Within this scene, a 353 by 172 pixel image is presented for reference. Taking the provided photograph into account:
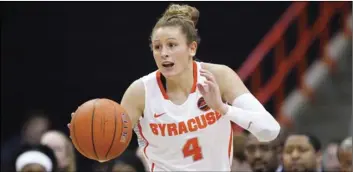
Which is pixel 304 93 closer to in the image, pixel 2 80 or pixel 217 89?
pixel 2 80

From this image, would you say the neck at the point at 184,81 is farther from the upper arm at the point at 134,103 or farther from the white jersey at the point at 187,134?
the upper arm at the point at 134,103

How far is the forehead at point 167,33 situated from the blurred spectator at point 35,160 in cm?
256

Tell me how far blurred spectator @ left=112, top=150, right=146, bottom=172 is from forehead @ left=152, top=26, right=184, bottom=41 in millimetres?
2341

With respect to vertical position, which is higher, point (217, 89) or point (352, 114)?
point (217, 89)

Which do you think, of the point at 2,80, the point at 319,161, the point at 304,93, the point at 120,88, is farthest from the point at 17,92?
the point at 319,161

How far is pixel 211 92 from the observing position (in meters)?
5.64

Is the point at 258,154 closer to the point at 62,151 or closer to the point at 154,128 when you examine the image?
the point at 62,151

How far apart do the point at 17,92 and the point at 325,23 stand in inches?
170

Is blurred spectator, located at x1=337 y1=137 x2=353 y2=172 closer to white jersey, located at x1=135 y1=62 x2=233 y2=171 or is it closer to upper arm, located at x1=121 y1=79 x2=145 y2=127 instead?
white jersey, located at x1=135 y1=62 x2=233 y2=171

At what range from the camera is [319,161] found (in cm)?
835

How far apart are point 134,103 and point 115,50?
625 cm

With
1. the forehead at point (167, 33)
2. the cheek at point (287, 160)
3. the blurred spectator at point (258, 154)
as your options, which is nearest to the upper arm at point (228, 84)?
the forehead at point (167, 33)

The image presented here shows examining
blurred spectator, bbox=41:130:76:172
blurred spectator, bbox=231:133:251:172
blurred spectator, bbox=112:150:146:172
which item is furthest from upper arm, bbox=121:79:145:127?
blurred spectator, bbox=41:130:76:172

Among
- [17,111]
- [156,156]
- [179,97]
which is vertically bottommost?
[17,111]
